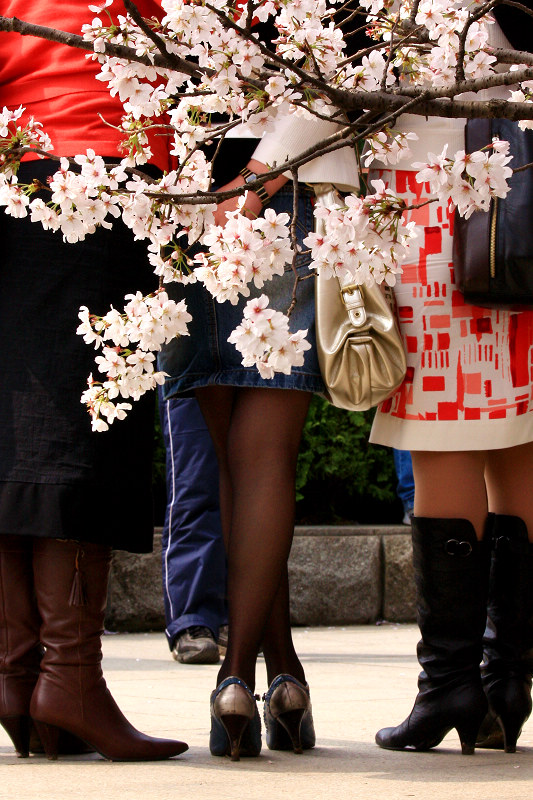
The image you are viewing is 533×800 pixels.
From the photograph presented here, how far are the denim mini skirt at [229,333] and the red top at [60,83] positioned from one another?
32 cm

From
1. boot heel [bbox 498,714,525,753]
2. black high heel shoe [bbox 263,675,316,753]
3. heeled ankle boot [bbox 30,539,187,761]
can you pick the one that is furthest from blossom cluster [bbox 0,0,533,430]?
boot heel [bbox 498,714,525,753]

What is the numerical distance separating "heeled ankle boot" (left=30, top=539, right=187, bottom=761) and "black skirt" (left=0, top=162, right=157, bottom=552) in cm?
9

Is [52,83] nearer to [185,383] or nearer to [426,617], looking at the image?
[185,383]

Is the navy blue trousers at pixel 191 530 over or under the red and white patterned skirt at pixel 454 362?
under

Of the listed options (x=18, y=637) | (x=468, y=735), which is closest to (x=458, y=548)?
(x=468, y=735)

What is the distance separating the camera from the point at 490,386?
2.51m

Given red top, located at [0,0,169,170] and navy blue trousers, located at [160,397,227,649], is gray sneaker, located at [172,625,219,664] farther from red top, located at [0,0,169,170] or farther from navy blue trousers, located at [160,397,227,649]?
red top, located at [0,0,169,170]

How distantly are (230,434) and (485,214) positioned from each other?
710 millimetres

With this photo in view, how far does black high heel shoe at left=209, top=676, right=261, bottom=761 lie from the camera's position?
227 centimetres

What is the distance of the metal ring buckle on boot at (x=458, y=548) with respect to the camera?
2459 millimetres

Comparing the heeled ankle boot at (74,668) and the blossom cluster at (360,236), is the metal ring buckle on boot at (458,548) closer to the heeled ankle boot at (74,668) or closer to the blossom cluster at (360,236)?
the heeled ankle boot at (74,668)

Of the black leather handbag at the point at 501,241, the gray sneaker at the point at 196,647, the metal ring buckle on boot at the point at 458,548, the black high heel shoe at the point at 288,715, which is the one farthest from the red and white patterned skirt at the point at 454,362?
the gray sneaker at the point at 196,647

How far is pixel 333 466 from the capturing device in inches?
235

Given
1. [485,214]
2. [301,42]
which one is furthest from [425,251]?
[301,42]
